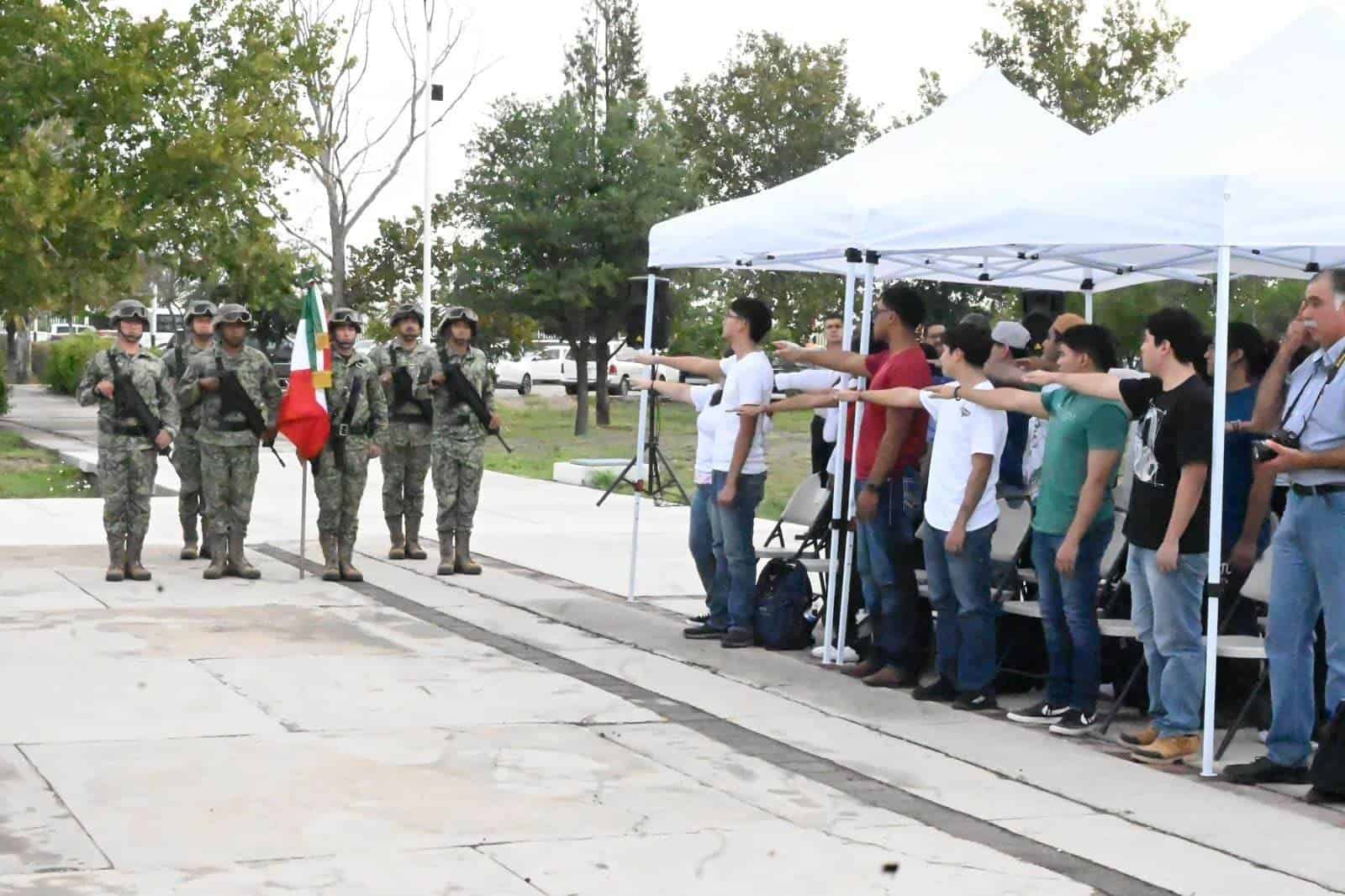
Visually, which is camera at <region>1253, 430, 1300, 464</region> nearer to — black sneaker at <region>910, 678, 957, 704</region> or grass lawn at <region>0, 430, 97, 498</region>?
black sneaker at <region>910, 678, 957, 704</region>

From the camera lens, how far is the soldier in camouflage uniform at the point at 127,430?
1354 cm

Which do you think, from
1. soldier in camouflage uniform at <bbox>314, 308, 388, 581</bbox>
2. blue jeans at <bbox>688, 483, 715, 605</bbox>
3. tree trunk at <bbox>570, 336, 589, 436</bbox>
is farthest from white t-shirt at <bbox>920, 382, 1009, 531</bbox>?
tree trunk at <bbox>570, 336, 589, 436</bbox>

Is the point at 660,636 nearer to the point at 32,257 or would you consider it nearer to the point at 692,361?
A: the point at 692,361

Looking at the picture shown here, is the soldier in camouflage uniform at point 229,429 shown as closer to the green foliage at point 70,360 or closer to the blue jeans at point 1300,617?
the blue jeans at point 1300,617

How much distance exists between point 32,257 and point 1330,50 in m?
27.4

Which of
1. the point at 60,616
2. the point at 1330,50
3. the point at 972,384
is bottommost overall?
the point at 60,616

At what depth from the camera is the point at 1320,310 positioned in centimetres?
743

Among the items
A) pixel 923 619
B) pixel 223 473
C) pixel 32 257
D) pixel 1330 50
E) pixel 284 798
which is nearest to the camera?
pixel 284 798

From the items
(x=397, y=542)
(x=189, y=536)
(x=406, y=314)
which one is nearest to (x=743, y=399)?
(x=406, y=314)

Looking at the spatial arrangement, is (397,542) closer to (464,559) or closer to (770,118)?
(464,559)

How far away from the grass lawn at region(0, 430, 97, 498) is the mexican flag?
9.30m

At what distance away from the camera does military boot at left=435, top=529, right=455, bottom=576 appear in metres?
14.5

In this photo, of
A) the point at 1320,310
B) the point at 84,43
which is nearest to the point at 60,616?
the point at 1320,310

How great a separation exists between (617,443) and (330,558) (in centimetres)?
2028
